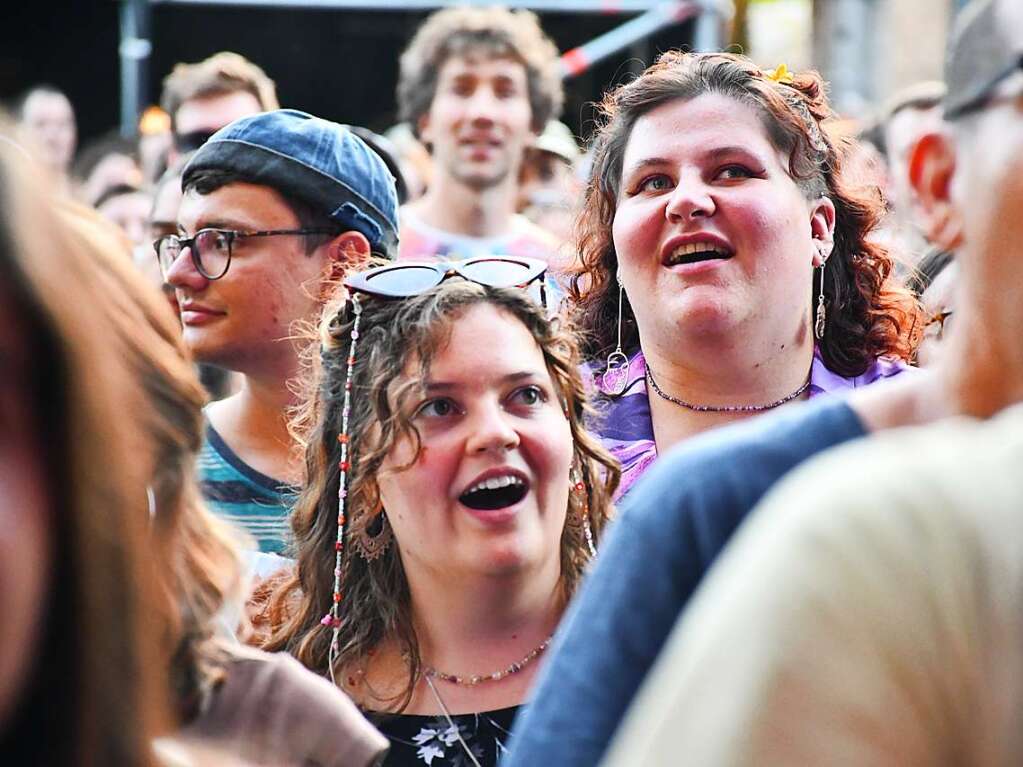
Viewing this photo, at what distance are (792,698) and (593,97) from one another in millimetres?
9172

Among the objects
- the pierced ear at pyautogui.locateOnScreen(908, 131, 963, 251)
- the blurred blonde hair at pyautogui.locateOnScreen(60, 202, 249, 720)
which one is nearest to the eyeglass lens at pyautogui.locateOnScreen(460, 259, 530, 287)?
the blurred blonde hair at pyautogui.locateOnScreen(60, 202, 249, 720)

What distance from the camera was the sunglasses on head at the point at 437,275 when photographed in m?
3.17

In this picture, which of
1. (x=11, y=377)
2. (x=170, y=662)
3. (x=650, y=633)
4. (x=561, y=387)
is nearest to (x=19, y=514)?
(x=11, y=377)

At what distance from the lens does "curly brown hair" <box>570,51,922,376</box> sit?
11.5ft

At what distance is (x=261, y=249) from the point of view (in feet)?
13.4

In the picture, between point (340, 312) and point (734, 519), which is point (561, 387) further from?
point (734, 519)

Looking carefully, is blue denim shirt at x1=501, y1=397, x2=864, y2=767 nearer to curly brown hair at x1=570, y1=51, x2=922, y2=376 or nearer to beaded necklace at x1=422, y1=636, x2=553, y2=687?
beaded necklace at x1=422, y1=636, x2=553, y2=687

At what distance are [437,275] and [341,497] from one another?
47 centimetres

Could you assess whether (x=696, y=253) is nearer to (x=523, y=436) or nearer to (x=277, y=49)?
(x=523, y=436)

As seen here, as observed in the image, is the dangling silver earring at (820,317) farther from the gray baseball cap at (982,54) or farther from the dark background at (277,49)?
the dark background at (277,49)

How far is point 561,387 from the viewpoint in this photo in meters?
3.13

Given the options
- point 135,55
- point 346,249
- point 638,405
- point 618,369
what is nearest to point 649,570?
point 638,405

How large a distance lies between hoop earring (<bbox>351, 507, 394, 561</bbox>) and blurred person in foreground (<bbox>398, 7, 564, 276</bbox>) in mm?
2733

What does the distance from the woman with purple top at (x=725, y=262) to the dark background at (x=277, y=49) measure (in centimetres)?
567
